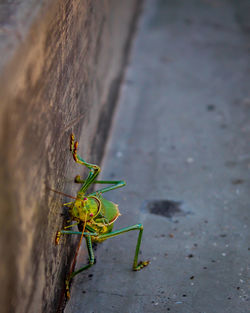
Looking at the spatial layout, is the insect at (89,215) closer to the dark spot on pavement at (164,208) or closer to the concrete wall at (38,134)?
the concrete wall at (38,134)

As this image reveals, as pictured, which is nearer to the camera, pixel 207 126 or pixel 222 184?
pixel 222 184

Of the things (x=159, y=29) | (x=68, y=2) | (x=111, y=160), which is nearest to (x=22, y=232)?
(x=68, y=2)

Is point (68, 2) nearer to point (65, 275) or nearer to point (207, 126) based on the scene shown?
point (65, 275)

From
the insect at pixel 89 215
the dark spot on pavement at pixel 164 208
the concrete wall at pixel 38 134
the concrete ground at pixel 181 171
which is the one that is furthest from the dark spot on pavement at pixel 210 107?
the insect at pixel 89 215

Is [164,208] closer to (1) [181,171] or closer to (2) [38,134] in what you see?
(1) [181,171]

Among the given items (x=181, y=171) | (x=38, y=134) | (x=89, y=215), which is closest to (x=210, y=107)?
(x=181, y=171)
